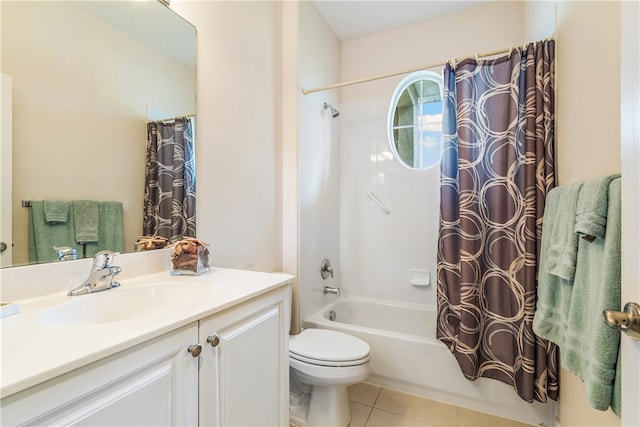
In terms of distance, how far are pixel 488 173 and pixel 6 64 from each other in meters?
2.03

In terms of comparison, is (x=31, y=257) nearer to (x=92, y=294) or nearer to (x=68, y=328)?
(x=92, y=294)

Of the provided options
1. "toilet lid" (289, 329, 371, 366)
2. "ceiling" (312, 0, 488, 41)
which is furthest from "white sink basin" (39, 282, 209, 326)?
"ceiling" (312, 0, 488, 41)

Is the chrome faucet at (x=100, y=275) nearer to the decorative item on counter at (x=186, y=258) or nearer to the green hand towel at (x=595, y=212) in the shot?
the decorative item on counter at (x=186, y=258)

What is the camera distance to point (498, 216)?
A: 62.5 inches

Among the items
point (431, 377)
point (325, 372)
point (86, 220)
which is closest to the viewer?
point (86, 220)

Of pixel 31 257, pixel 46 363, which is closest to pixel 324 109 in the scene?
pixel 31 257

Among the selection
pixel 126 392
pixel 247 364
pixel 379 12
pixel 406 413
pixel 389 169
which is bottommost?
pixel 406 413

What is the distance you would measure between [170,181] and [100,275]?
48 cm

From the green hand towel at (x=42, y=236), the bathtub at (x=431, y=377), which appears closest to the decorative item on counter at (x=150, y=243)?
the green hand towel at (x=42, y=236)

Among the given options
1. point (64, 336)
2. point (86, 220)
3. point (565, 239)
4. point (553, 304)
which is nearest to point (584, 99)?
point (565, 239)

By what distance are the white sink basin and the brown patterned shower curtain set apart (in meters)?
1.43

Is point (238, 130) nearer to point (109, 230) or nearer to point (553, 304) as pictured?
point (109, 230)

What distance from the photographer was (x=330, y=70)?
241 centimetres

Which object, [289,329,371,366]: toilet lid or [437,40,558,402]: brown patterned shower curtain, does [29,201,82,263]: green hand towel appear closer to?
[289,329,371,366]: toilet lid
